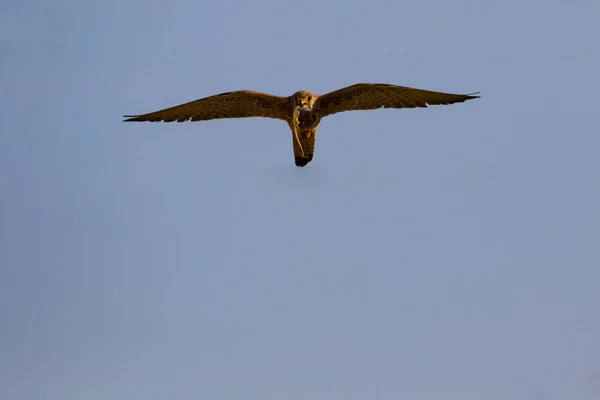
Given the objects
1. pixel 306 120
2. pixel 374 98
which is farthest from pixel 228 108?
pixel 374 98

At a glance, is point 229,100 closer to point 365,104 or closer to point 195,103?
point 195,103

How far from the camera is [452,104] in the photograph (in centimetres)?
3353

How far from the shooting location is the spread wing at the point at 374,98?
111 feet

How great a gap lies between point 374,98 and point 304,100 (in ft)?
7.33

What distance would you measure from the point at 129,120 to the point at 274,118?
4.38 metres

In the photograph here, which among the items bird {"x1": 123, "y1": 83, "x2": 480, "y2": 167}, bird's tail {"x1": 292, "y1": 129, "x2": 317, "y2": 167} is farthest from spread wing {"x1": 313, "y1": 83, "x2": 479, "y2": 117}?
bird's tail {"x1": 292, "y1": 129, "x2": 317, "y2": 167}

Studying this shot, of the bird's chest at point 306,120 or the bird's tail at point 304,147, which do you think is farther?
the bird's tail at point 304,147

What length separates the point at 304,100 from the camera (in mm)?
33844

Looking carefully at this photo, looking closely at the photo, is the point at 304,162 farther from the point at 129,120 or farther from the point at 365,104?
the point at 129,120

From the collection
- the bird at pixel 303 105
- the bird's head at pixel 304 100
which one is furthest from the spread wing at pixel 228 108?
the bird's head at pixel 304 100

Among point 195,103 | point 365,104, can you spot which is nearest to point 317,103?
point 365,104

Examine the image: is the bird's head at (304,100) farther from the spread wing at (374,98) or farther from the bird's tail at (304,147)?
the bird's tail at (304,147)

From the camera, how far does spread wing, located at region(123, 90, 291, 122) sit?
1371 inches

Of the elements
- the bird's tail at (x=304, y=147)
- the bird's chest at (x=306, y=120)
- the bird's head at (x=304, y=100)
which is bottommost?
the bird's tail at (x=304, y=147)
